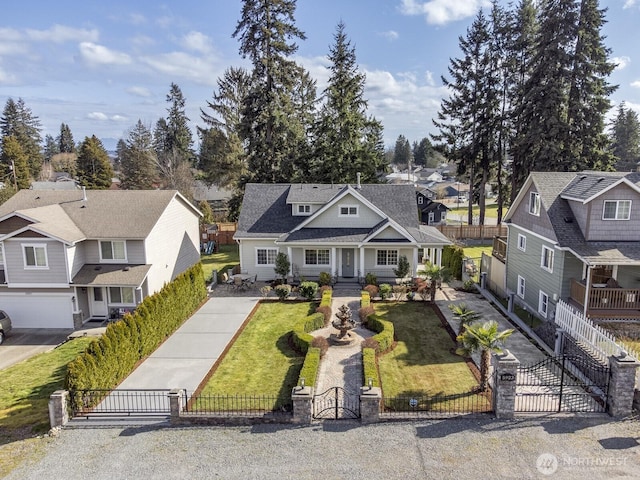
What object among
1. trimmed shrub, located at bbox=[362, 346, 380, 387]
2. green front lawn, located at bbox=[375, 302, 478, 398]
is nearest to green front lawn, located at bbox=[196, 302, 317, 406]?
trimmed shrub, located at bbox=[362, 346, 380, 387]

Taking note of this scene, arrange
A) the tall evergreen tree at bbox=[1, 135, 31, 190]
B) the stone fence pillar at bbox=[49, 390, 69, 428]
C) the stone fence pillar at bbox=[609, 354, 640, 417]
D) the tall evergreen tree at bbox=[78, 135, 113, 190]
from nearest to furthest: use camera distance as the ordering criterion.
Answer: the stone fence pillar at bbox=[609, 354, 640, 417]
the stone fence pillar at bbox=[49, 390, 69, 428]
the tall evergreen tree at bbox=[1, 135, 31, 190]
the tall evergreen tree at bbox=[78, 135, 113, 190]

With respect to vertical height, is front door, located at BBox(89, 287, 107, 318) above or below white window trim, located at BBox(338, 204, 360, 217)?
below

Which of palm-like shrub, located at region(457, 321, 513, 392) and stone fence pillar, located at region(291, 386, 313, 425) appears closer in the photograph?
stone fence pillar, located at region(291, 386, 313, 425)

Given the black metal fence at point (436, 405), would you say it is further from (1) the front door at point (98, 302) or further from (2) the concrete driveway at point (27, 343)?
(1) the front door at point (98, 302)

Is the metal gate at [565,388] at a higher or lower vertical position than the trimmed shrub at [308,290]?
lower

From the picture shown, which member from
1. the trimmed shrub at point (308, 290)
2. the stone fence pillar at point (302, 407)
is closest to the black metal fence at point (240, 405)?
the stone fence pillar at point (302, 407)

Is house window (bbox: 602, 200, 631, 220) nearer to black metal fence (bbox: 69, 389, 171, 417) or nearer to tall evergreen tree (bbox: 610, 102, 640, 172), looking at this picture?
black metal fence (bbox: 69, 389, 171, 417)

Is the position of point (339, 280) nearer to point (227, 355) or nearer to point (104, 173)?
point (227, 355)
